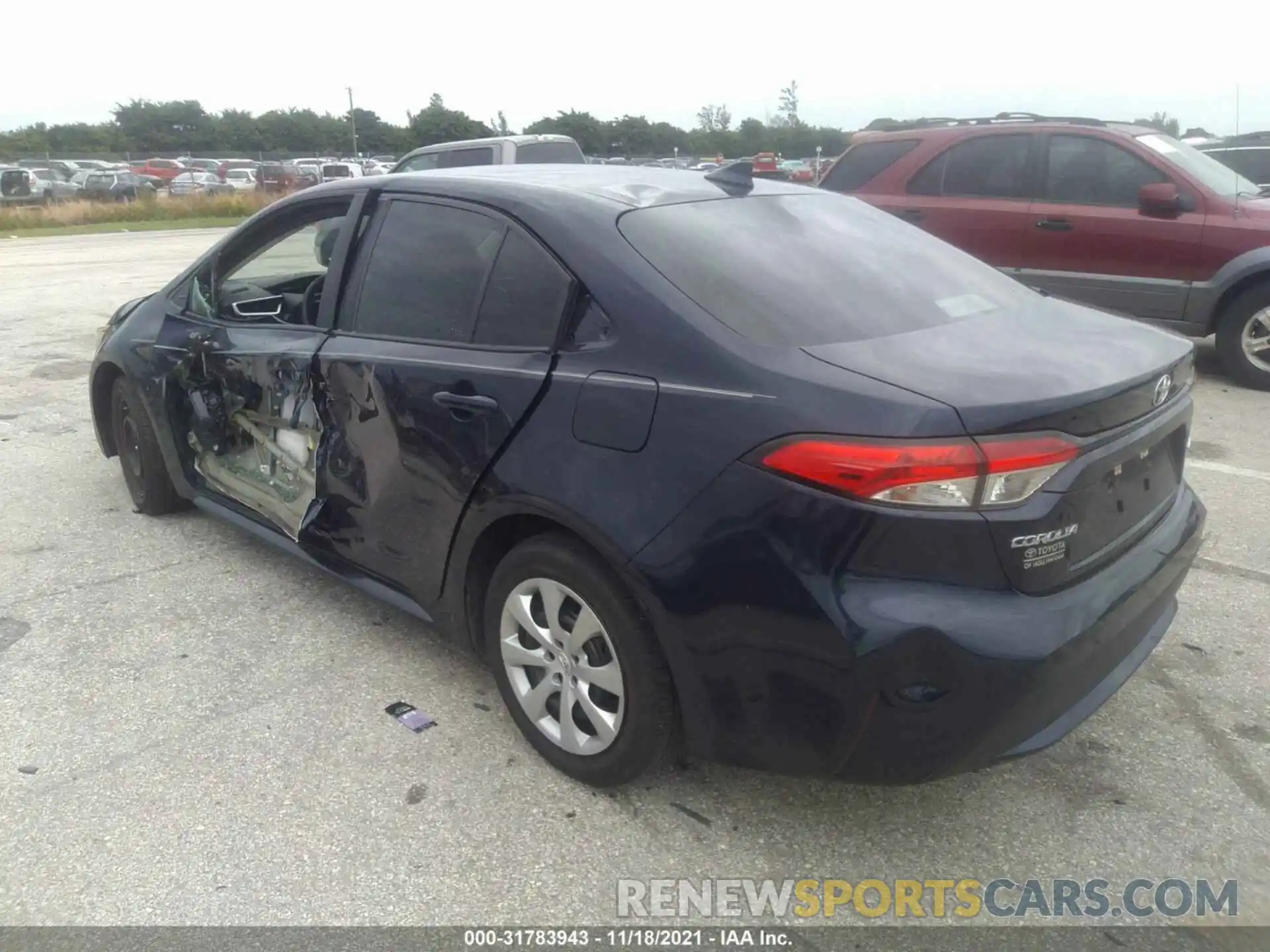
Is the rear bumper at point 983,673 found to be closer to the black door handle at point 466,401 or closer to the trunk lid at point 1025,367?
the trunk lid at point 1025,367

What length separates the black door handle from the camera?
2.82m

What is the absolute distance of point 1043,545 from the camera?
2.24 metres

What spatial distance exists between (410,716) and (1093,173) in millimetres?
6431

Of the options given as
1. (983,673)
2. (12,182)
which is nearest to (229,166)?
(12,182)

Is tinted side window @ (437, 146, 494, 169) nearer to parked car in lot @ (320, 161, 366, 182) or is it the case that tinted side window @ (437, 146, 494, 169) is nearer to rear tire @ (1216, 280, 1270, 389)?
rear tire @ (1216, 280, 1270, 389)

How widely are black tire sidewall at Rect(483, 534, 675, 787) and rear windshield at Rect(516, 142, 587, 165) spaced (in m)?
10.2


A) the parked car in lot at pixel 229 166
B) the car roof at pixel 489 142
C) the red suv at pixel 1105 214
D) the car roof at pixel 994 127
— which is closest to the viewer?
the red suv at pixel 1105 214

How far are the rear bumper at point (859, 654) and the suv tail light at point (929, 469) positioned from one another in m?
0.11

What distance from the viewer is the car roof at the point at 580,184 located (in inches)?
118

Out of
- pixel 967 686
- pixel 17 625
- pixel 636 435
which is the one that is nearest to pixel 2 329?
pixel 17 625

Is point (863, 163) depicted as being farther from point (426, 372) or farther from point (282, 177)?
point (282, 177)

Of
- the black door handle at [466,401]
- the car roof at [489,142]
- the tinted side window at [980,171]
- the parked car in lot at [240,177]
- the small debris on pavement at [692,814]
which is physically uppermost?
the parked car in lot at [240,177]

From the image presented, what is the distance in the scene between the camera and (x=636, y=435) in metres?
2.46

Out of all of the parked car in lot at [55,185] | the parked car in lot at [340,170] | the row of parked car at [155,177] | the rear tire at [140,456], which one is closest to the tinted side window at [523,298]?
the rear tire at [140,456]
